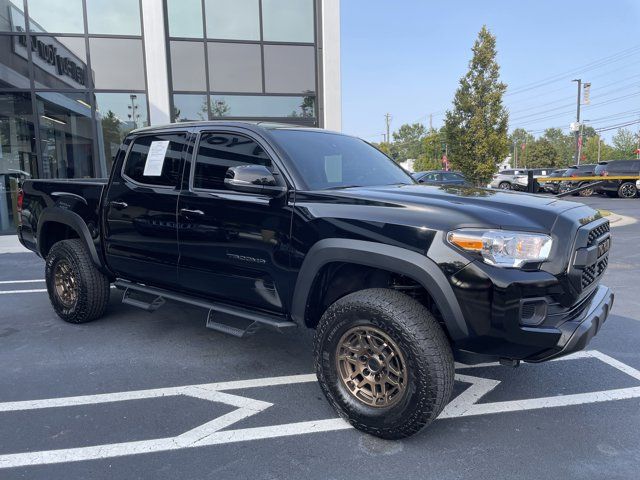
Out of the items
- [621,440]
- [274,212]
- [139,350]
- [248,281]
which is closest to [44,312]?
[139,350]

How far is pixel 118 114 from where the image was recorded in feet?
39.7

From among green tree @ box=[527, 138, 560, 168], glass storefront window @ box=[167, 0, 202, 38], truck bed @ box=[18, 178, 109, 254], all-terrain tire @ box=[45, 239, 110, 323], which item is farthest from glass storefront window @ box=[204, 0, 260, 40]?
green tree @ box=[527, 138, 560, 168]

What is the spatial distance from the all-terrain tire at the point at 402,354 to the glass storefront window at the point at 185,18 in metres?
11.4

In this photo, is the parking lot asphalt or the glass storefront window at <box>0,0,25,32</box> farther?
the glass storefront window at <box>0,0,25,32</box>

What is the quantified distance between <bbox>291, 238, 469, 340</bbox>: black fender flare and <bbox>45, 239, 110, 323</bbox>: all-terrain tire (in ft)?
8.20

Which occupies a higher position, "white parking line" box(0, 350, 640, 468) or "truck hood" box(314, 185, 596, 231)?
"truck hood" box(314, 185, 596, 231)

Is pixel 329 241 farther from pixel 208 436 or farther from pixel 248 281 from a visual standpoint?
pixel 208 436

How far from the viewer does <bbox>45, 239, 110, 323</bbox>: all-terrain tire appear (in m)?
4.66

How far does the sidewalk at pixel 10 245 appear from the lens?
10.1 metres

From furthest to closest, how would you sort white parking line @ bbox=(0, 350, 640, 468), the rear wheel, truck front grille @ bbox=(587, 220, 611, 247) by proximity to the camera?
the rear wheel, truck front grille @ bbox=(587, 220, 611, 247), white parking line @ bbox=(0, 350, 640, 468)

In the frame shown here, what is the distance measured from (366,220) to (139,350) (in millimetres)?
2585

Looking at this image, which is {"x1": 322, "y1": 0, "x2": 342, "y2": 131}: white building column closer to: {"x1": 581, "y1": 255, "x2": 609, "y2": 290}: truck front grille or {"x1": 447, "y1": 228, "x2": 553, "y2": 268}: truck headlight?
{"x1": 581, "y1": 255, "x2": 609, "y2": 290}: truck front grille

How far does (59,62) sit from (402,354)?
12334 millimetres

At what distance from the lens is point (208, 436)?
9.42 feet
